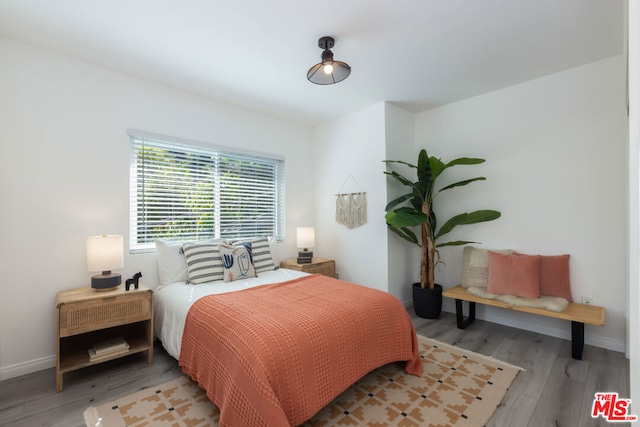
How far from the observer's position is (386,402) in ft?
6.76

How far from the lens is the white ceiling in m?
2.10

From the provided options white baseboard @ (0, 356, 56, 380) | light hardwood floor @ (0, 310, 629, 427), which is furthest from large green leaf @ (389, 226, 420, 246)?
white baseboard @ (0, 356, 56, 380)

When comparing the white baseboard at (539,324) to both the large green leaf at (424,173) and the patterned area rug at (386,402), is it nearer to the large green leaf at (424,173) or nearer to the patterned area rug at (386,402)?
the patterned area rug at (386,402)

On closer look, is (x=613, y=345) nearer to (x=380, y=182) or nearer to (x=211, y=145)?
(x=380, y=182)

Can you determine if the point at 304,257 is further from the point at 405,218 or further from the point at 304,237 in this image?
the point at 405,218

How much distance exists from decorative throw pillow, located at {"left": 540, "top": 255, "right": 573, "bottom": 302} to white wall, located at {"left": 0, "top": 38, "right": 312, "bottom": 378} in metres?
3.94

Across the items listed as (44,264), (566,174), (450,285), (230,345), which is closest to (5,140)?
(44,264)

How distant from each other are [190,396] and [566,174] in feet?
12.7

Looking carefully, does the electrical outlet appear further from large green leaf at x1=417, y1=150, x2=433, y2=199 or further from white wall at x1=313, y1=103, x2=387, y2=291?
white wall at x1=313, y1=103, x2=387, y2=291

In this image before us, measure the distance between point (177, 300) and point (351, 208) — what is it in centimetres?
238

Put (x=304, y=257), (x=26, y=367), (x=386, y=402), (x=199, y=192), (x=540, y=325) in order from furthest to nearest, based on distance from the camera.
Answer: (x=304, y=257), (x=199, y=192), (x=540, y=325), (x=26, y=367), (x=386, y=402)

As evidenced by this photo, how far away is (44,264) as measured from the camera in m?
2.54

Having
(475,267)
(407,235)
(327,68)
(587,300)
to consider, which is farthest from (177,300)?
(587,300)

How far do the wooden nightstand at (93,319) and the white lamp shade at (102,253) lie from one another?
216 millimetres
